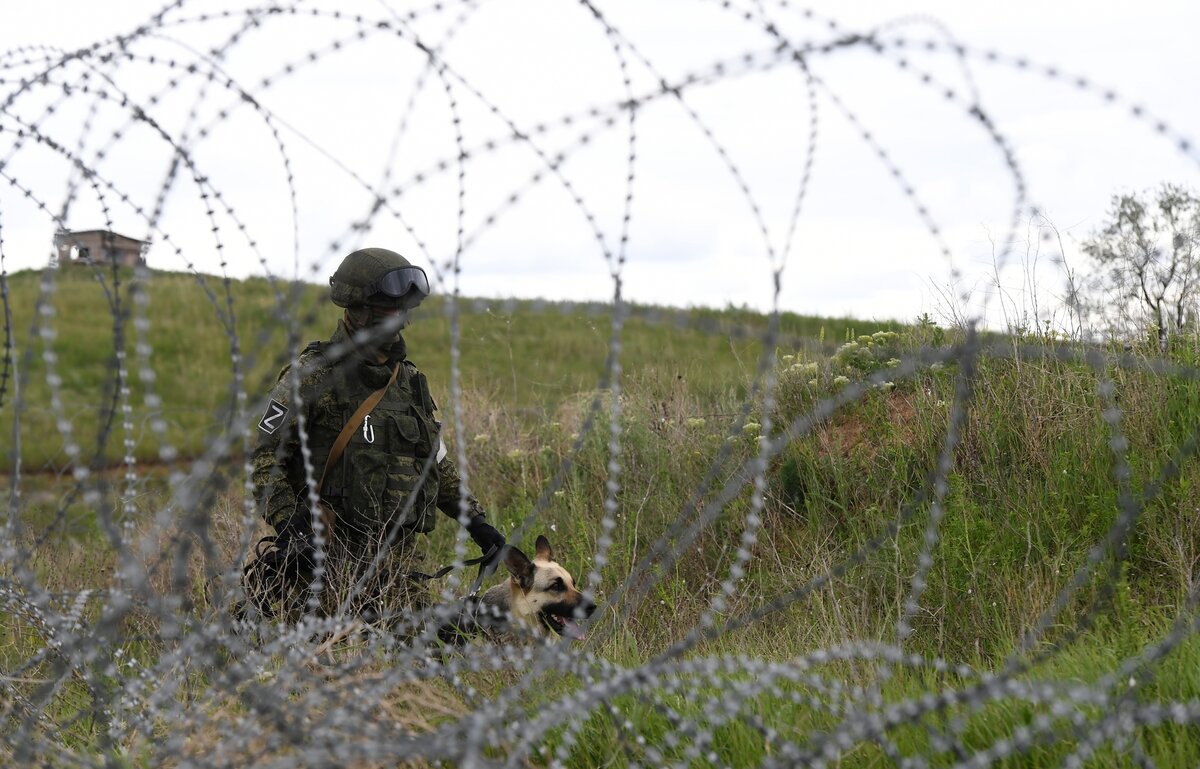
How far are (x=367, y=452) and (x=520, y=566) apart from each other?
2.76 feet

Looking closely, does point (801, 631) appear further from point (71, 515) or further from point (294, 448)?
point (71, 515)

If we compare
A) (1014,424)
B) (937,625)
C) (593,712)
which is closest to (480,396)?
(1014,424)

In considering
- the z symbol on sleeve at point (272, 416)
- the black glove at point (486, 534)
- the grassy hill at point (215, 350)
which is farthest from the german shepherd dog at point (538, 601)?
the grassy hill at point (215, 350)

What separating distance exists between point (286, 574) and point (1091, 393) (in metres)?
3.80

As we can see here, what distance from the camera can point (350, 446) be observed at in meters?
5.16

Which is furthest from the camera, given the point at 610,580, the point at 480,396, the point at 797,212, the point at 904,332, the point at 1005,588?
the point at 480,396

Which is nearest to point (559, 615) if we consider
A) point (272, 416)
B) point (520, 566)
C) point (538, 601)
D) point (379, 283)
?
point (538, 601)

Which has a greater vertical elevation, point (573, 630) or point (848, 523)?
point (848, 523)

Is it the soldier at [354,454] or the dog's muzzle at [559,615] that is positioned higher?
A: the soldier at [354,454]

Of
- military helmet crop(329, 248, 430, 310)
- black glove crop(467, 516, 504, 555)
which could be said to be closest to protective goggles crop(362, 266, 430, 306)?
military helmet crop(329, 248, 430, 310)

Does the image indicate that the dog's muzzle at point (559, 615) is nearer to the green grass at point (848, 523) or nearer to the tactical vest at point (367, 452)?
the green grass at point (848, 523)

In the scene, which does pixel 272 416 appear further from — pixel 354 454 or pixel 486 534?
pixel 486 534

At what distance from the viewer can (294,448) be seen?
5086 millimetres

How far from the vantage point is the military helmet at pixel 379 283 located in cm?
500
